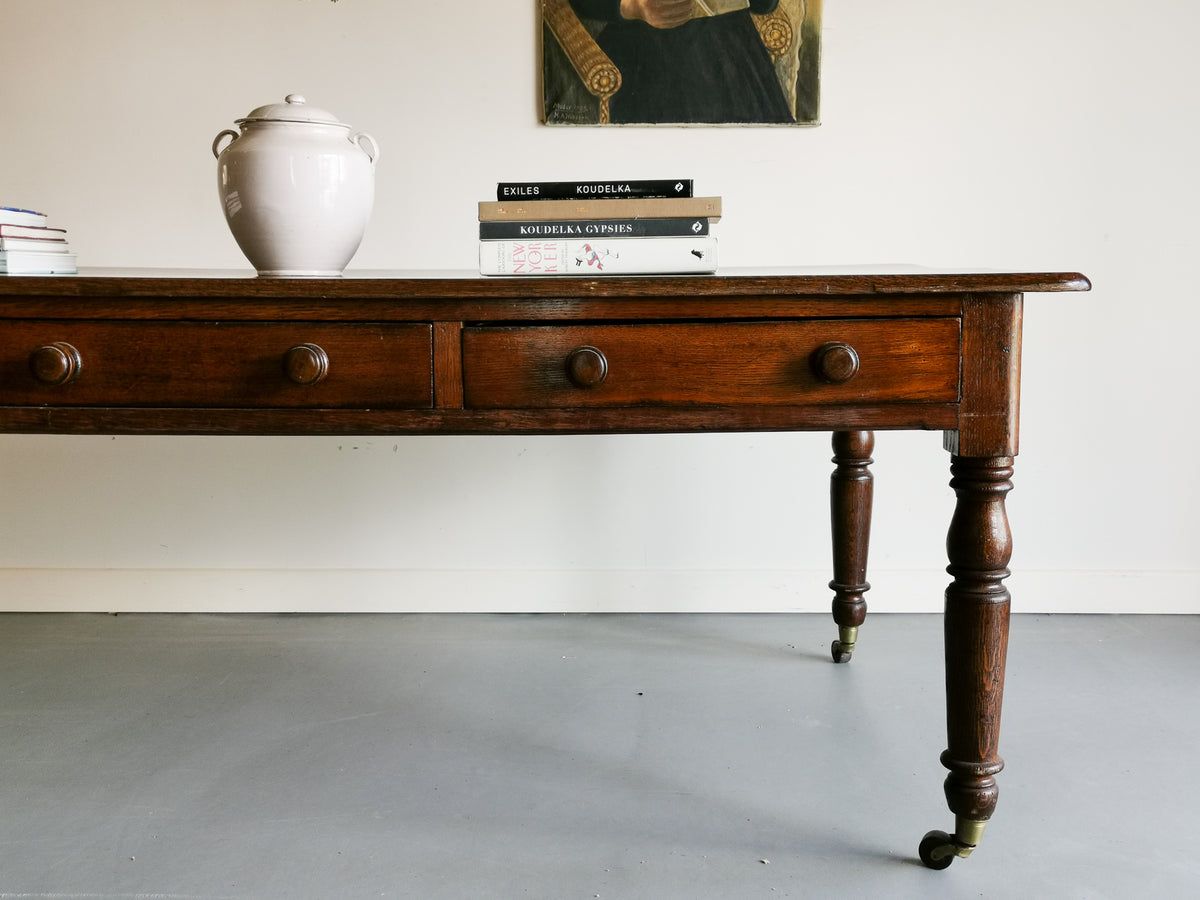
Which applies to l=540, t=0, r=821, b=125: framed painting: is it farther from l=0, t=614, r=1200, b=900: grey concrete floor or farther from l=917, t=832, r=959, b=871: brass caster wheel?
l=917, t=832, r=959, b=871: brass caster wheel

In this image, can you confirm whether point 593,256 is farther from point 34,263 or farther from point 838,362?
point 34,263

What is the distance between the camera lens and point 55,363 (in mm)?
1229

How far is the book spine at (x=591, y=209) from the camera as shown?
1316mm

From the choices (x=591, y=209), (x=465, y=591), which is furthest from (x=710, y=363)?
(x=465, y=591)

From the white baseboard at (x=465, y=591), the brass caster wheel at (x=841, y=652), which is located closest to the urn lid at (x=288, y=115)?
the white baseboard at (x=465, y=591)

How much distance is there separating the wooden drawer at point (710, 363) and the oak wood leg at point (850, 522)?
739 millimetres

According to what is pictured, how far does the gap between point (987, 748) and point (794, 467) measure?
1188mm

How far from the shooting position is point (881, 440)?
2436 millimetres

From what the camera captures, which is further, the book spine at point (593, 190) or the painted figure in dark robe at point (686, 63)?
the painted figure in dark robe at point (686, 63)

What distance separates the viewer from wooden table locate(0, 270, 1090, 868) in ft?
4.04

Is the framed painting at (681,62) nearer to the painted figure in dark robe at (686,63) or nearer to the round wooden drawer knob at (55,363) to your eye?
the painted figure in dark robe at (686,63)

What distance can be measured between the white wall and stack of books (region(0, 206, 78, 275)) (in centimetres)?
89

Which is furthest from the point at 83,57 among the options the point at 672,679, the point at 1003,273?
the point at 1003,273

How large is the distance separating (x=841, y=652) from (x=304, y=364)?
52.0 inches
